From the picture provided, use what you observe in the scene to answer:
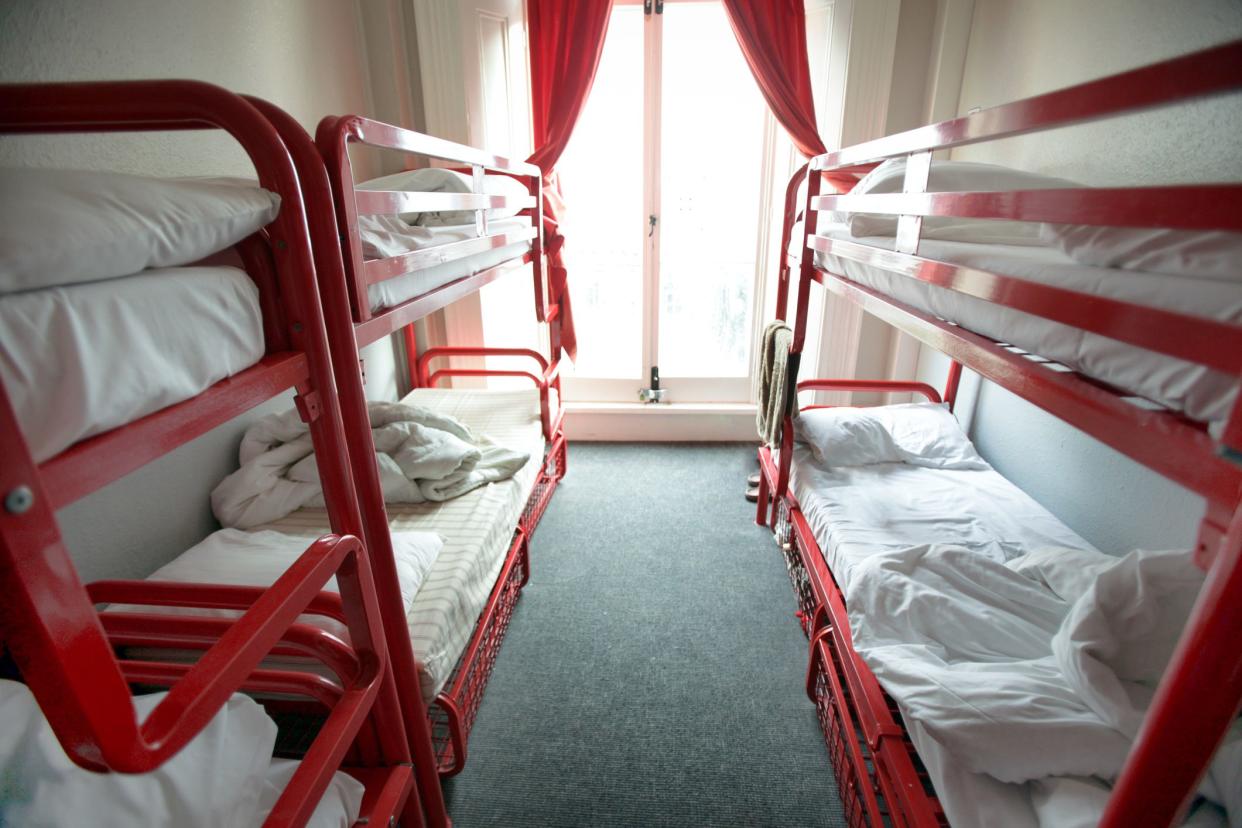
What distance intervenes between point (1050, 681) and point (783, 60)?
2.80 m

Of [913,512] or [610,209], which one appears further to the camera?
[610,209]

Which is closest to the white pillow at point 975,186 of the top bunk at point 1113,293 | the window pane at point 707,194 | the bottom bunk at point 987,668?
the top bunk at point 1113,293

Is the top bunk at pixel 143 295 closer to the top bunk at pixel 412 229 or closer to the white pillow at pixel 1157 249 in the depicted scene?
the top bunk at pixel 412 229

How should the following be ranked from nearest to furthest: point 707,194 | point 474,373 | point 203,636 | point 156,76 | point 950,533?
1. point 203,636
2. point 156,76
3. point 950,533
4. point 474,373
5. point 707,194

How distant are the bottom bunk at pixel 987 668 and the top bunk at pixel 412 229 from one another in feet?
4.20

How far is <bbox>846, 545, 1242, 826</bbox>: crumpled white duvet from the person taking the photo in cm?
89

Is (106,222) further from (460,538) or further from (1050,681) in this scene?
(1050,681)

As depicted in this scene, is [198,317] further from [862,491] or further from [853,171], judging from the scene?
[853,171]

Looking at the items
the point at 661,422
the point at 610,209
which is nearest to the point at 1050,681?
the point at 661,422

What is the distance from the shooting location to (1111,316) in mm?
696

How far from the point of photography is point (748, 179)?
318cm

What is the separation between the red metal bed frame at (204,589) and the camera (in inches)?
17.7

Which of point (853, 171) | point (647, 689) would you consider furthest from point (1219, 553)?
point (853, 171)

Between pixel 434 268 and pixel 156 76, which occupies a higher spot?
pixel 156 76
